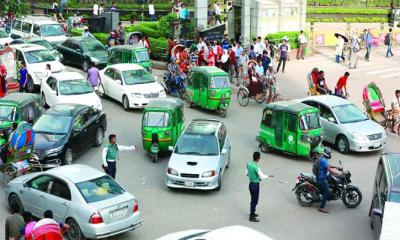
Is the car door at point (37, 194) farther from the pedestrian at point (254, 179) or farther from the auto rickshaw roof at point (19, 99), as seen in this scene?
the auto rickshaw roof at point (19, 99)

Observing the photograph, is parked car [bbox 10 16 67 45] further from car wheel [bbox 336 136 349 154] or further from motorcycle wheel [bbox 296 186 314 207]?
motorcycle wheel [bbox 296 186 314 207]

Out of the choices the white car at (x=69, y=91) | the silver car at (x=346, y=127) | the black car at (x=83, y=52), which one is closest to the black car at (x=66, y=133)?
the white car at (x=69, y=91)

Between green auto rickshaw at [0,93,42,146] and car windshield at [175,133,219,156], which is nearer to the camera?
car windshield at [175,133,219,156]

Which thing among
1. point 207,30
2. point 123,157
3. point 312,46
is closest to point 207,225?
point 123,157

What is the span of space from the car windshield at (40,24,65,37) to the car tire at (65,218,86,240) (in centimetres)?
2397

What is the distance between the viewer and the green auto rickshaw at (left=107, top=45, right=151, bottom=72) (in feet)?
98.6

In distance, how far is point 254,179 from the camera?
15.8 metres

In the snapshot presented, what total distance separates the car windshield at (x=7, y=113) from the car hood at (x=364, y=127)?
10.4 metres

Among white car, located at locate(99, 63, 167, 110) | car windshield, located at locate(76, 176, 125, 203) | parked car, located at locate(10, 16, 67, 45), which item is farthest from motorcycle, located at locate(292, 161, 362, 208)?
parked car, located at locate(10, 16, 67, 45)

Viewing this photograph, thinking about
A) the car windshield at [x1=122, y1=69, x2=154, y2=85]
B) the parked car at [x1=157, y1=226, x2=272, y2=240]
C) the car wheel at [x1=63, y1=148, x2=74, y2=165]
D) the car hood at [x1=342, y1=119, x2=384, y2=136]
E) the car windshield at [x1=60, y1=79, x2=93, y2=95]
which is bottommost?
the car wheel at [x1=63, y1=148, x2=74, y2=165]

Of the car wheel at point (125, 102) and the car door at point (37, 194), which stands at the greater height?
the car wheel at point (125, 102)

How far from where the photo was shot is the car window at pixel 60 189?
14.7 m

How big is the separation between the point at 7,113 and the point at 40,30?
16683mm

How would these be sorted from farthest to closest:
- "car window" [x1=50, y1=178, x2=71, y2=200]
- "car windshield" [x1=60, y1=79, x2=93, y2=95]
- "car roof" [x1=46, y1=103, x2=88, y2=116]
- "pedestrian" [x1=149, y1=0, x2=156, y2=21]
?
"pedestrian" [x1=149, y1=0, x2=156, y2=21]
"car windshield" [x1=60, y1=79, x2=93, y2=95]
"car roof" [x1=46, y1=103, x2=88, y2=116]
"car window" [x1=50, y1=178, x2=71, y2=200]
